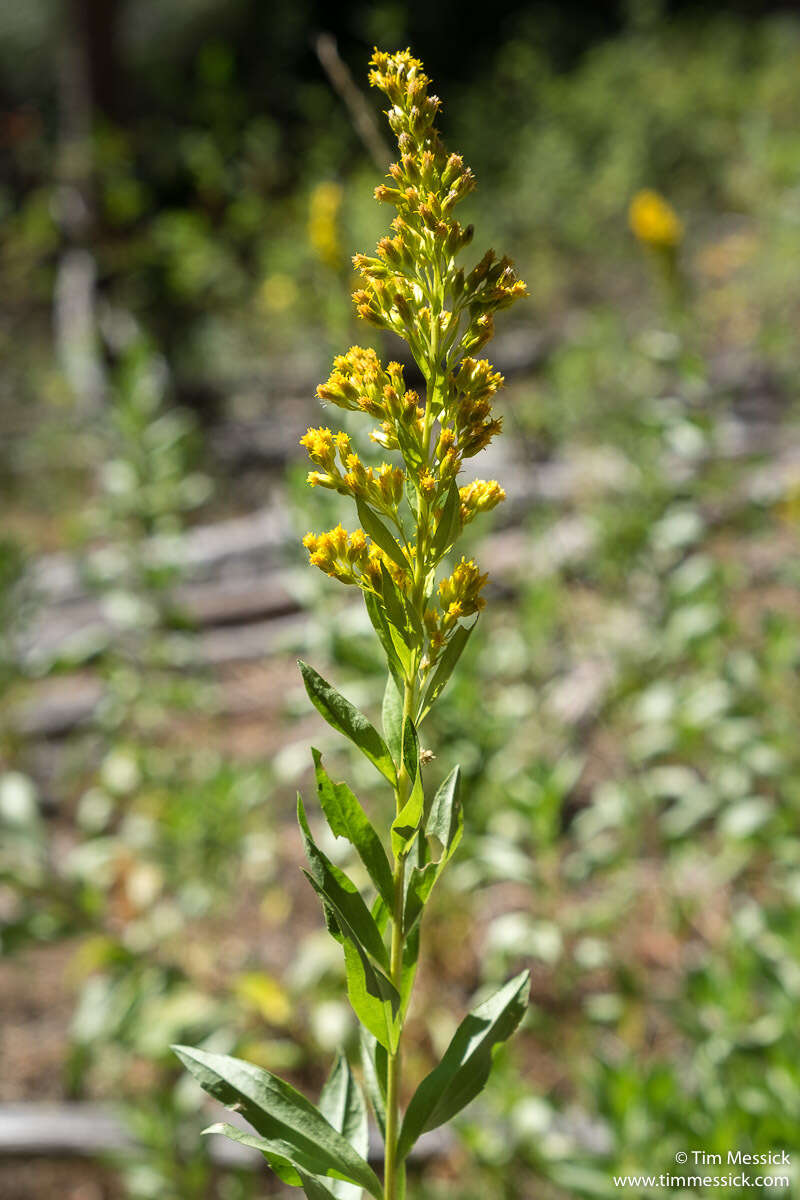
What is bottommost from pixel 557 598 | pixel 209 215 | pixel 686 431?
pixel 557 598

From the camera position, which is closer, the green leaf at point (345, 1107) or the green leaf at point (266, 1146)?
the green leaf at point (266, 1146)

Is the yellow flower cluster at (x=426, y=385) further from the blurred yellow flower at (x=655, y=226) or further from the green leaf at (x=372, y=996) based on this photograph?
the blurred yellow flower at (x=655, y=226)

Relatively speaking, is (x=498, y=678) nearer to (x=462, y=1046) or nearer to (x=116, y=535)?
(x=116, y=535)

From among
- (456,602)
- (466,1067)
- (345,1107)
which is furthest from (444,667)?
(345,1107)

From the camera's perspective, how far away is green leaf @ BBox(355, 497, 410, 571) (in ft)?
2.35

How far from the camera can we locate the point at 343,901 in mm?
709

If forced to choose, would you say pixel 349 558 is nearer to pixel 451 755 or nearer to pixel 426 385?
pixel 426 385

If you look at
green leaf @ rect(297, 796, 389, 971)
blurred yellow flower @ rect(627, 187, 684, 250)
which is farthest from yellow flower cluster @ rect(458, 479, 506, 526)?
blurred yellow flower @ rect(627, 187, 684, 250)

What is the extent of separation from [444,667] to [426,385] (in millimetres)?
224

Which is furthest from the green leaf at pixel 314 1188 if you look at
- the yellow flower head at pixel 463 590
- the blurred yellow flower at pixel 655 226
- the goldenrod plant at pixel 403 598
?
the blurred yellow flower at pixel 655 226

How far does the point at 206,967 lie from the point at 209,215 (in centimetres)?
615

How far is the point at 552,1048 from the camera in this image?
226cm

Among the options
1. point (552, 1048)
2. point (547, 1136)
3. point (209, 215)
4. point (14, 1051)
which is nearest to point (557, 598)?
point (552, 1048)

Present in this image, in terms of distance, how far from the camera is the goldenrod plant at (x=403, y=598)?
0.72 metres
